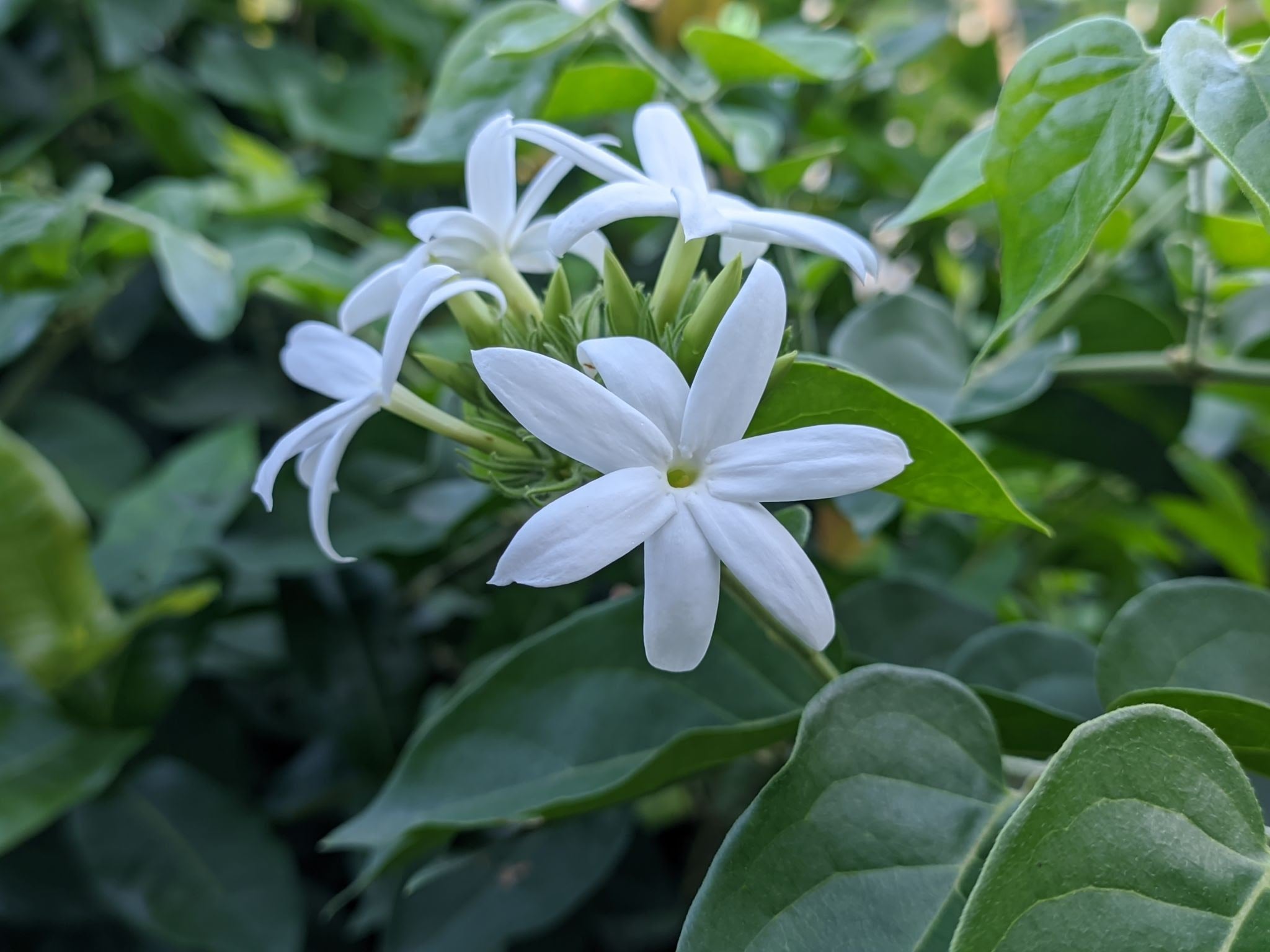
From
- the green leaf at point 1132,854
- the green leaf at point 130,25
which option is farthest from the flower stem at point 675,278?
the green leaf at point 130,25

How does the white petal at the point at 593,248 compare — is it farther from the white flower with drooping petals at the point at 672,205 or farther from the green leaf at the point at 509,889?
the green leaf at the point at 509,889

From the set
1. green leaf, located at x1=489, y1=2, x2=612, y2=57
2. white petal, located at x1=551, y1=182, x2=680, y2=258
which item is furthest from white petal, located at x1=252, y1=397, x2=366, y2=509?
green leaf, located at x1=489, y1=2, x2=612, y2=57

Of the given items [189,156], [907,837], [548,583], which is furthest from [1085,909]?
[189,156]

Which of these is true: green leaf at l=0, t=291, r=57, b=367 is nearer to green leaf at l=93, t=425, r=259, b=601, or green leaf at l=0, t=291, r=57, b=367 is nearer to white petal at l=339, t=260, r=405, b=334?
green leaf at l=93, t=425, r=259, b=601

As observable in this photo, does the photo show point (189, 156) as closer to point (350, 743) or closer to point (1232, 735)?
point (350, 743)

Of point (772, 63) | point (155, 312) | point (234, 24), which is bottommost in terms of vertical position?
point (155, 312)

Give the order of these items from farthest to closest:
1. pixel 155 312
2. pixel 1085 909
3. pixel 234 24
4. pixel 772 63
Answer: pixel 234 24, pixel 155 312, pixel 772 63, pixel 1085 909

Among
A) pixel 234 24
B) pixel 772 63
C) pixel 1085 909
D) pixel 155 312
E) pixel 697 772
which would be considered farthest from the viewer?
pixel 234 24
